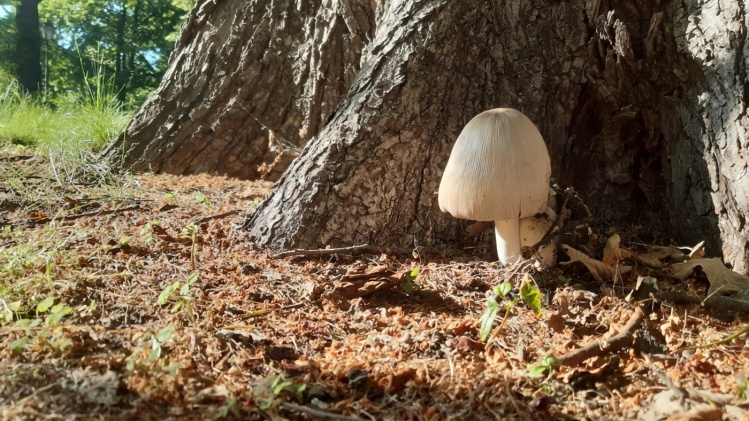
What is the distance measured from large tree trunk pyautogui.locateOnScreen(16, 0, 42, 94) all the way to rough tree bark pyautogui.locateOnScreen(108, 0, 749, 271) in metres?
10.7

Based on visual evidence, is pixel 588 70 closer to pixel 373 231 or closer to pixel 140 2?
pixel 373 231

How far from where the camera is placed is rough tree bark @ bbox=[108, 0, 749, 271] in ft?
8.33

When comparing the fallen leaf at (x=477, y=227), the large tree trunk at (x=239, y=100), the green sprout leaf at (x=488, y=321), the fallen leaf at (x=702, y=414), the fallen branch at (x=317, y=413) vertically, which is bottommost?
the fallen branch at (x=317, y=413)

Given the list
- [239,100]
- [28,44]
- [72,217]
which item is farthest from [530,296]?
[28,44]

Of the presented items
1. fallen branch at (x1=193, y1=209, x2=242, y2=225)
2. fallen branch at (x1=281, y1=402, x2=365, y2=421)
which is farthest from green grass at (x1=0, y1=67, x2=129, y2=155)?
fallen branch at (x1=281, y1=402, x2=365, y2=421)

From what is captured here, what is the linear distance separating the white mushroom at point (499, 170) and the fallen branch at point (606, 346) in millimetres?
542

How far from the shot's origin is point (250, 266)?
2.44m

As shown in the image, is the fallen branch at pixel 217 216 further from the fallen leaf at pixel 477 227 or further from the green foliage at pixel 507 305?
the green foliage at pixel 507 305

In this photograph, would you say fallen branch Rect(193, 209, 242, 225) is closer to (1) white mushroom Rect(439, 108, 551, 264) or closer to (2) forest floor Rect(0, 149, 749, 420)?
(2) forest floor Rect(0, 149, 749, 420)

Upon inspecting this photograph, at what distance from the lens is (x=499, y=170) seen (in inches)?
82.2

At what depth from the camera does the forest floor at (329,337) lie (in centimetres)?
146

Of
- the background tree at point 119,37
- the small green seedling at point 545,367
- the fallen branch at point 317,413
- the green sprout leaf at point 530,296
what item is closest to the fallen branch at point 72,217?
the fallen branch at point 317,413

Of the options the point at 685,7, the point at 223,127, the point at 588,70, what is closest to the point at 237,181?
the point at 223,127

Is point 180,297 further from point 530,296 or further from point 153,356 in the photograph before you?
point 530,296
